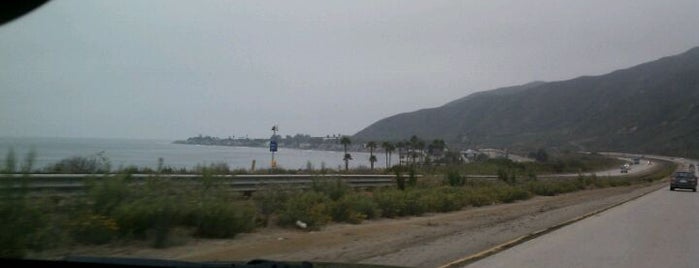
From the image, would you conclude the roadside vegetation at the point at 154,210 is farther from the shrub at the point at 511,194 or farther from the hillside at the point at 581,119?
the hillside at the point at 581,119

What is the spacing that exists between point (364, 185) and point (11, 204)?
24.6 m

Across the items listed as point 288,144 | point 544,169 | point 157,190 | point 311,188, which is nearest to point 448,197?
point 311,188

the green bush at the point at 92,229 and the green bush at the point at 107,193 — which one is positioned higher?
the green bush at the point at 107,193

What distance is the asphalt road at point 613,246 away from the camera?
44.9 feet

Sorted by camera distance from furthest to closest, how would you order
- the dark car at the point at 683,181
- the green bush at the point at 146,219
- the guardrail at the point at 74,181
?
the dark car at the point at 683,181
the green bush at the point at 146,219
the guardrail at the point at 74,181

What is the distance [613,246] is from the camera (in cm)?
1636

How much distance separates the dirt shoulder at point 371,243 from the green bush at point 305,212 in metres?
0.35

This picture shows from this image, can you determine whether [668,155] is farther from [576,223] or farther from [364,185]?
[576,223]

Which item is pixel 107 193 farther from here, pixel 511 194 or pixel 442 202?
pixel 511 194

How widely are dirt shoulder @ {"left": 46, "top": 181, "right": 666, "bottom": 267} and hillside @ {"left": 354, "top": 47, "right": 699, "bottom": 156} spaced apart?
11556 centimetres

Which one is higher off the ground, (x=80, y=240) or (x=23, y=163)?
(x=23, y=163)

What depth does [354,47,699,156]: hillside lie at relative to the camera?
152 m

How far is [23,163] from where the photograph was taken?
13.1 m

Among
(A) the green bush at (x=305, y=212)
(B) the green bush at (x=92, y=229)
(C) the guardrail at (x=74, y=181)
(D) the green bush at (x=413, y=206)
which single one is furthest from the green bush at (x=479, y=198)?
(B) the green bush at (x=92, y=229)
